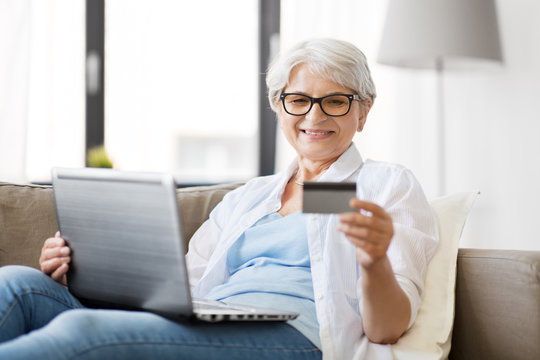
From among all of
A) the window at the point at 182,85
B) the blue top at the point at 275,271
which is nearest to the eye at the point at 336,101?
the blue top at the point at 275,271

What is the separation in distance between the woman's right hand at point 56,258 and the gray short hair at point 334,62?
618mm

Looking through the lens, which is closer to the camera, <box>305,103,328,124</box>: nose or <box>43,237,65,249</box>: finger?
<box>43,237,65,249</box>: finger

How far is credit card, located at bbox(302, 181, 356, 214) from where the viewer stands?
0.94m

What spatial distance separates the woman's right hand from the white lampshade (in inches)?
68.2

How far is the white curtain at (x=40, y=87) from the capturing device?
258cm

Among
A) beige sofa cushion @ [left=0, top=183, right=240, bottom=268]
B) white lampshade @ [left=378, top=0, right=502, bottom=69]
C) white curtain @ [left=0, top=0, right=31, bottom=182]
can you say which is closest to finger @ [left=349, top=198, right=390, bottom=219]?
beige sofa cushion @ [left=0, top=183, right=240, bottom=268]

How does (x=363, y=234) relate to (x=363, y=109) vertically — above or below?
below

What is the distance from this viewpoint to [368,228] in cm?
96

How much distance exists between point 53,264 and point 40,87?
1759mm

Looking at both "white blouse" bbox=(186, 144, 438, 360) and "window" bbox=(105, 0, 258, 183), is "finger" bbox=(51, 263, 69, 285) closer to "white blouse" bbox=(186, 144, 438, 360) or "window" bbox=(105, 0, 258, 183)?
"white blouse" bbox=(186, 144, 438, 360)

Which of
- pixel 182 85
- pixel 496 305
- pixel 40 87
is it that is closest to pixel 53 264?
pixel 496 305

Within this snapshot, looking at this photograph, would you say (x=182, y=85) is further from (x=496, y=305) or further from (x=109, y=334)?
(x=109, y=334)

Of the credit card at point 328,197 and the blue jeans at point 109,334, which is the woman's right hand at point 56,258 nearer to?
the blue jeans at point 109,334

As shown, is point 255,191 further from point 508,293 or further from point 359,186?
point 508,293
